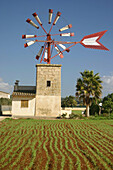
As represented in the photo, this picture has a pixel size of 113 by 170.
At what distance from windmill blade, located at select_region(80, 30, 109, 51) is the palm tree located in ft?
22.5

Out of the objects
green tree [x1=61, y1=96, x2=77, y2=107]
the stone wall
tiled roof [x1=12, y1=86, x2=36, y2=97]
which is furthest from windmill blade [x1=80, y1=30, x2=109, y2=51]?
green tree [x1=61, y1=96, x2=77, y2=107]

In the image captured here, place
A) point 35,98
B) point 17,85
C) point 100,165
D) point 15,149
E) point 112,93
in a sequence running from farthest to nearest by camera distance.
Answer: point 112,93 < point 17,85 < point 35,98 < point 15,149 < point 100,165

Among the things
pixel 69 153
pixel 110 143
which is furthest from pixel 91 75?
pixel 69 153

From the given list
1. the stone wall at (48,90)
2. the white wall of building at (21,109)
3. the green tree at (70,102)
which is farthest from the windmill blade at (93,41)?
the green tree at (70,102)

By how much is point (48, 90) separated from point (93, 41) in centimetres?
914

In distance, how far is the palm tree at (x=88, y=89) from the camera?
30828 millimetres

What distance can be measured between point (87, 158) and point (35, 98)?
19040 mm

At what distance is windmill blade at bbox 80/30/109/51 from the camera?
25.1m

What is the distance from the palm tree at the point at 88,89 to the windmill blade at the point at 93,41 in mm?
6863

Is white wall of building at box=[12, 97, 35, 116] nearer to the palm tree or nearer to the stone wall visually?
the stone wall

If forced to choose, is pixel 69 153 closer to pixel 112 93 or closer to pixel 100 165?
pixel 100 165

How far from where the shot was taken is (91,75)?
→ 105 ft

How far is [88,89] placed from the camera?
31.0 m

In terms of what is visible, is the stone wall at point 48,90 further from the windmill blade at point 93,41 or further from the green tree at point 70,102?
the green tree at point 70,102
